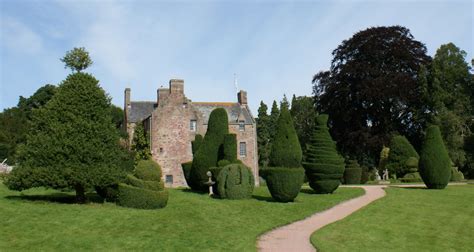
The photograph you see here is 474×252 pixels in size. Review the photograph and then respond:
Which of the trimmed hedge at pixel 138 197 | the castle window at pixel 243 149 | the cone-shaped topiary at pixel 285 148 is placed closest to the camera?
the trimmed hedge at pixel 138 197

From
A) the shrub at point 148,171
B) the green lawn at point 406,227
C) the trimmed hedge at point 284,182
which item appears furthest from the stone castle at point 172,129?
the green lawn at point 406,227

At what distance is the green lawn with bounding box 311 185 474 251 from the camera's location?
13.4m

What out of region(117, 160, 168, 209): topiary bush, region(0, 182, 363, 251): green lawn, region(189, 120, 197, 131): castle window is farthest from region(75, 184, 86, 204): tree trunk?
region(189, 120, 197, 131): castle window

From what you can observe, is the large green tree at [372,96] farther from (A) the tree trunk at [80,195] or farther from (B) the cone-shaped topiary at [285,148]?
(A) the tree trunk at [80,195]

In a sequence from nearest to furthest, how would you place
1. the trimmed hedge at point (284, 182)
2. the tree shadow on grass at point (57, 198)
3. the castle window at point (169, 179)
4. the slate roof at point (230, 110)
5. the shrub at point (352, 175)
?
the tree shadow on grass at point (57, 198) < the trimmed hedge at point (284, 182) < the shrub at point (352, 175) < the castle window at point (169, 179) < the slate roof at point (230, 110)

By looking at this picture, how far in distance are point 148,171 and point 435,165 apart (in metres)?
18.3

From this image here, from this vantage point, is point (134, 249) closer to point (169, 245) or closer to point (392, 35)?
point (169, 245)

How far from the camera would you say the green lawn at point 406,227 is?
13414mm

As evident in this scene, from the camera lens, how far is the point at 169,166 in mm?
41188

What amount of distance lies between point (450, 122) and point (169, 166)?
89.1ft

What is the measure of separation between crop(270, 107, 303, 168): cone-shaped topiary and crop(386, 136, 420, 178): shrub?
20096 mm

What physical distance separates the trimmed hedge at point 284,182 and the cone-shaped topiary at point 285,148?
719mm

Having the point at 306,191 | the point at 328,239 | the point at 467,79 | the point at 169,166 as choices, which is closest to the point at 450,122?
the point at 467,79

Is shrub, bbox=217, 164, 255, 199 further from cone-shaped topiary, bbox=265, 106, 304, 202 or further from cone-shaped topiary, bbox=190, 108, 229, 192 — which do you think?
cone-shaped topiary, bbox=190, 108, 229, 192
